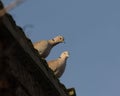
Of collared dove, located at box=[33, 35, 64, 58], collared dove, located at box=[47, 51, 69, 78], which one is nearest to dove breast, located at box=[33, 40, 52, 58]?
collared dove, located at box=[33, 35, 64, 58]

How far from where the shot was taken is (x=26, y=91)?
8492mm

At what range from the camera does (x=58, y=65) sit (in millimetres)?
11680

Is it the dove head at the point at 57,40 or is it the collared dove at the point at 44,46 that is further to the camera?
the dove head at the point at 57,40

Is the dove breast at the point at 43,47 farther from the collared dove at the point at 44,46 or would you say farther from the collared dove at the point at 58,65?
the collared dove at the point at 58,65

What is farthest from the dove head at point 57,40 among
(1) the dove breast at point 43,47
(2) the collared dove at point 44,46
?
(1) the dove breast at point 43,47

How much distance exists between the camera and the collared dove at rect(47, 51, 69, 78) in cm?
1133

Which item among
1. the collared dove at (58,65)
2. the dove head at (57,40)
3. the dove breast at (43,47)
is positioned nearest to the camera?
the dove breast at (43,47)

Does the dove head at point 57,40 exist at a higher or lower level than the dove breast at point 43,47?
higher

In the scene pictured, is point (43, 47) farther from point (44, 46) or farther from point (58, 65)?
point (58, 65)

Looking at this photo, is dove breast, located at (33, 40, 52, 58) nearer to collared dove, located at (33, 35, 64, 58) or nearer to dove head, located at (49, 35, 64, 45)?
collared dove, located at (33, 35, 64, 58)

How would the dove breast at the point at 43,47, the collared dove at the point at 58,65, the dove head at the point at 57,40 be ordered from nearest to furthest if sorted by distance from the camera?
1. the dove breast at the point at 43,47
2. the collared dove at the point at 58,65
3. the dove head at the point at 57,40

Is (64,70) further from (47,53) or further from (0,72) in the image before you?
(0,72)

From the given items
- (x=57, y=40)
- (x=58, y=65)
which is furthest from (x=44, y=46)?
(x=57, y=40)

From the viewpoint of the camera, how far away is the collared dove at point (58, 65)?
446 inches
